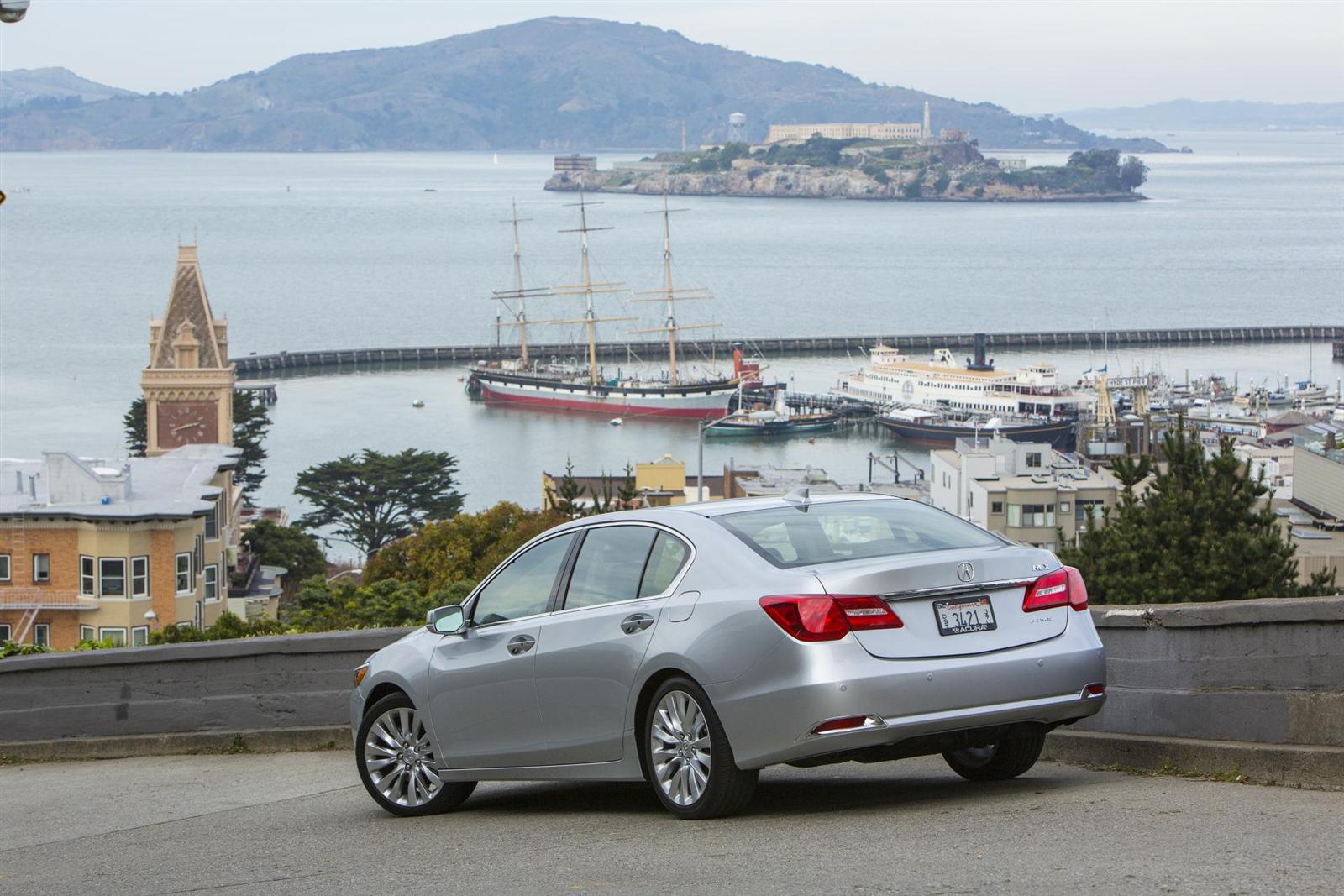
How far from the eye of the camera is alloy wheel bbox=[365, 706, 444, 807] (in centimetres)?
931

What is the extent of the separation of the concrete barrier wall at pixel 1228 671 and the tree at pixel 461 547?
30.2 m

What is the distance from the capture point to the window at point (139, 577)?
36094 millimetres

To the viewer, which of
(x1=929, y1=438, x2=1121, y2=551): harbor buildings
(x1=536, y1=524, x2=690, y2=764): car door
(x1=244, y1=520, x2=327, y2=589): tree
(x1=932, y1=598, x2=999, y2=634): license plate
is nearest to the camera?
(x1=932, y1=598, x2=999, y2=634): license plate

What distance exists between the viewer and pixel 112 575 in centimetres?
3603

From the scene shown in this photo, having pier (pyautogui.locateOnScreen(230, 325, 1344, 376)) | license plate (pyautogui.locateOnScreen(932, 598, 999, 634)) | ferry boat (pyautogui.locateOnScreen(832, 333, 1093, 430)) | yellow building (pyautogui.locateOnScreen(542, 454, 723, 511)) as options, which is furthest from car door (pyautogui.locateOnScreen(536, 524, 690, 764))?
pier (pyautogui.locateOnScreen(230, 325, 1344, 376))

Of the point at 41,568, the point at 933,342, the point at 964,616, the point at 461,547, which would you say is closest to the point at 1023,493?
the point at 461,547

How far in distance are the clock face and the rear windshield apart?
62286 mm

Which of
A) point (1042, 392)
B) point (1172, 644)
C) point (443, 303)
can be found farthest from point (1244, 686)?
point (443, 303)

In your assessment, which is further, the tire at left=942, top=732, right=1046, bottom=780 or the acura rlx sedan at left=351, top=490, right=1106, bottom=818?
the tire at left=942, top=732, right=1046, bottom=780

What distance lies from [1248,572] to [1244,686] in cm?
2388

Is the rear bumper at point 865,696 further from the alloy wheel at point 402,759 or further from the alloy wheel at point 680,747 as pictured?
the alloy wheel at point 402,759

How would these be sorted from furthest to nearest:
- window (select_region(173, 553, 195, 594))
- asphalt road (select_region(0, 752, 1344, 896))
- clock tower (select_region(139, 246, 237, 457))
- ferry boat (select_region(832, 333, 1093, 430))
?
ferry boat (select_region(832, 333, 1093, 430)) < clock tower (select_region(139, 246, 237, 457)) < window (select_region(173, 553, 195, 594)) < asphalt road (select_region(0, 752, 1344, 896))

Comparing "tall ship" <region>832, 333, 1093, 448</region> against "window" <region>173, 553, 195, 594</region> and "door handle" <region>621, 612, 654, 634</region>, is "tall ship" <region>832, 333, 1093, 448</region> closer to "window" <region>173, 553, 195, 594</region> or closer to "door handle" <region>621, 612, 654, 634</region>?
"window" <region>173, 553, 195, 594</region>

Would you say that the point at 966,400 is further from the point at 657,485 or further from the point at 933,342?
the point at 657,485
